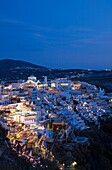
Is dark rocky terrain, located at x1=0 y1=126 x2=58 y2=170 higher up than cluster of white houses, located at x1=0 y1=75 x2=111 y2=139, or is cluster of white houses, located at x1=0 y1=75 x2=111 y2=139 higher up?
cluster of white houses, located at x1=0 y1=75 x2=111 y2=139

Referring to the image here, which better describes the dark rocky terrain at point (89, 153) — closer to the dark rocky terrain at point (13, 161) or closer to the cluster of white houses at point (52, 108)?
the dark rocky terrain at point (13, 161)

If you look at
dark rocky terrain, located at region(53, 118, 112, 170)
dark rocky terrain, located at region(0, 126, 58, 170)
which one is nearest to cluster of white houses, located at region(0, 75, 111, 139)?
dark rocky terrain, located at region(53, 118, 112, 170)

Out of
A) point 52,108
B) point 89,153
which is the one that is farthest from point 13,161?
point 52,108

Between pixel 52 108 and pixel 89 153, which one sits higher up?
pixel 52 108

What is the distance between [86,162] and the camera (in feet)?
57.7

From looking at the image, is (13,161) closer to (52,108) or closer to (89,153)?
(89,153)

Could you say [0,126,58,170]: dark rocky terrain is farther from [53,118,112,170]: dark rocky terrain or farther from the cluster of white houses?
the cluster of white houses

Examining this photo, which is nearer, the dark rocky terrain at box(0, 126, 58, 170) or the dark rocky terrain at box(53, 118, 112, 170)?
the dark rocky terrain at box(0, 126, 58, 170)

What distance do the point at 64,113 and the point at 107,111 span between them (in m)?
6.55

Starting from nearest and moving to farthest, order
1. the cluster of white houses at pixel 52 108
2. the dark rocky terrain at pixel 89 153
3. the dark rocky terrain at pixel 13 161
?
the dark rocky terrain at pixel 13 161, the dark rocky terrain at pixel 89 153, the cluster of white houses at pixel 52 108

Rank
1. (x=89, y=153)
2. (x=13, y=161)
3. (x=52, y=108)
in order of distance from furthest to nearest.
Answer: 1. (x=52, y=108)
2. (x=89, y=153)
3. (x=13, y=161)

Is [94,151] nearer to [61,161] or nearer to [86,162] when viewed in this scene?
[86,162]

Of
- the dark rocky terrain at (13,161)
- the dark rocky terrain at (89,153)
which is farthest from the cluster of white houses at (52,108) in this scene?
the dark rocky terrain at (13,161)

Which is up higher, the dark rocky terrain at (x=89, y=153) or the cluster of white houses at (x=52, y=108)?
the cluster of white houses at (x=52, y=108)
